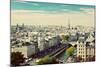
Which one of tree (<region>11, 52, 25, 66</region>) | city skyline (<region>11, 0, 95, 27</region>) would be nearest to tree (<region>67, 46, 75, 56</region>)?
city skyline (<region>11, 0, 95, 27</region>)

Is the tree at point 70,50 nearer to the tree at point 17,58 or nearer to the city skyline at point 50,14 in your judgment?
the city skyline at point 50,14

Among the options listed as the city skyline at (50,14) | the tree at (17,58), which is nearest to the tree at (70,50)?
the city skyline at (50,14)

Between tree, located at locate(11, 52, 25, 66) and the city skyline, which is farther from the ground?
the city skyline

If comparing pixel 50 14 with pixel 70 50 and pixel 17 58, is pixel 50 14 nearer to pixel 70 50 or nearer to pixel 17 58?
pixel 70 50

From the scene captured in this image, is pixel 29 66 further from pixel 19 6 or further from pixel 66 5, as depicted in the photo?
pixel 66 5

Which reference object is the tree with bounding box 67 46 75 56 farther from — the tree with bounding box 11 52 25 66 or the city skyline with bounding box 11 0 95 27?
the tree with bounding box 11 52 25 66

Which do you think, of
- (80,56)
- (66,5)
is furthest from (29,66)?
(66,5)

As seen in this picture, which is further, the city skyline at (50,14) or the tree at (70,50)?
the tree at (70,50)
